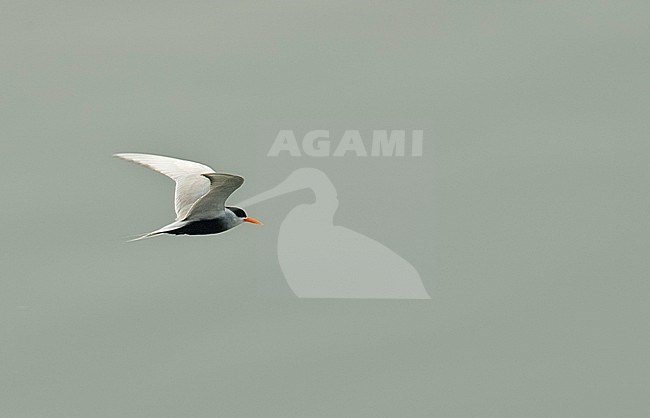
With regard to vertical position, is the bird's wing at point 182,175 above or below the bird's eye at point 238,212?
above

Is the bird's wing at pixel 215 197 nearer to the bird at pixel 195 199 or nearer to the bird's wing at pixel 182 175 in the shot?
the bird at pixel 195 199

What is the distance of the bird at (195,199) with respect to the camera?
12.6 metres

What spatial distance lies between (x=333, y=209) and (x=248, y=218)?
7064mm

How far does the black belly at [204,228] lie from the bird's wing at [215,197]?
0.07m

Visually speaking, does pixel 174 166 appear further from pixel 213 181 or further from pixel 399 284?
pixel 399 284

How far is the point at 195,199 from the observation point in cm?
1304

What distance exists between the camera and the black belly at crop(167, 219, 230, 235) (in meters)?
12.8

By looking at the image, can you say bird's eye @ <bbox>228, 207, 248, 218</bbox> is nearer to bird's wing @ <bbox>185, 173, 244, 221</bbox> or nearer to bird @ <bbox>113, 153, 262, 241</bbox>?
bird @ <bbox>113, 153, 262, 241</bbox>

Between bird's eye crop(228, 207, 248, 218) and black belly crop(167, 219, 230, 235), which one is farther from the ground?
bird's eye crop(228, 207, 248, 218)

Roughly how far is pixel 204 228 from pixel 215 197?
624 mm

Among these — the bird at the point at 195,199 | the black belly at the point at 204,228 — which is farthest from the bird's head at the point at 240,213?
the black belly at the point at 204,228

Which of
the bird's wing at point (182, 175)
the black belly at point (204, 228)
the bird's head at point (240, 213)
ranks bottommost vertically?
the black belly at point (204, 228)

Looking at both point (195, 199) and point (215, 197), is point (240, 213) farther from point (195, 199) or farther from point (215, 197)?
point (215, 197)

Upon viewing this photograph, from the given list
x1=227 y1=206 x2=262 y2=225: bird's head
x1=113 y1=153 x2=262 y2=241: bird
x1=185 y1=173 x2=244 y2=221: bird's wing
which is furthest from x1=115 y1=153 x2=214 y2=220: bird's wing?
x1=227 y1=206 x2=262 y2=225: bird's head
